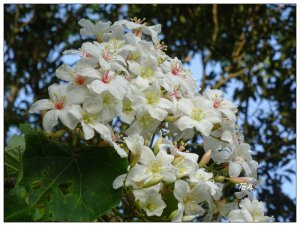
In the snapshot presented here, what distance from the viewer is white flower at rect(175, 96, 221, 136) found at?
1.38 metres

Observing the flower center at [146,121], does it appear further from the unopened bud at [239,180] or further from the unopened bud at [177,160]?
the unopened bud at [239,180]

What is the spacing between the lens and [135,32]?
163 centimetres

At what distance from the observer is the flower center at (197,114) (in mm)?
1388

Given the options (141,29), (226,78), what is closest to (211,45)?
(226,78)

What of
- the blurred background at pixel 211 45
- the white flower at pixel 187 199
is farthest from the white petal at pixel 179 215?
the blurred background at pixel 211 45

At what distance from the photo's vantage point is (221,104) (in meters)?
1.50

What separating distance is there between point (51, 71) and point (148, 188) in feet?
10.0

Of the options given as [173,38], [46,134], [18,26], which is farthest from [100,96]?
[18,26]

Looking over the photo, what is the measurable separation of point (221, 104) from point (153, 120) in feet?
0.72

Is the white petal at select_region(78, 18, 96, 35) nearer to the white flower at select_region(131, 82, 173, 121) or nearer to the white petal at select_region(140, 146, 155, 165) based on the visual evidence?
the white flower at select_region(131, 82, 173, 121)

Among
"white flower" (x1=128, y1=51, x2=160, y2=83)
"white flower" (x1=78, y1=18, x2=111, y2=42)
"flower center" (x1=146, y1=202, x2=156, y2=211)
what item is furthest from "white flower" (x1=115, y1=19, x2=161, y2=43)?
"flower center" (x1=146, y1=202, x2=156, y2=211)

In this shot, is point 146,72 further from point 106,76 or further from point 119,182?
point 119,182

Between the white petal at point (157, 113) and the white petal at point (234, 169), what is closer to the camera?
the white petal at point (157, 113)

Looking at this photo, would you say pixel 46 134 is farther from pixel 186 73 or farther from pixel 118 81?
pixel 186 73
